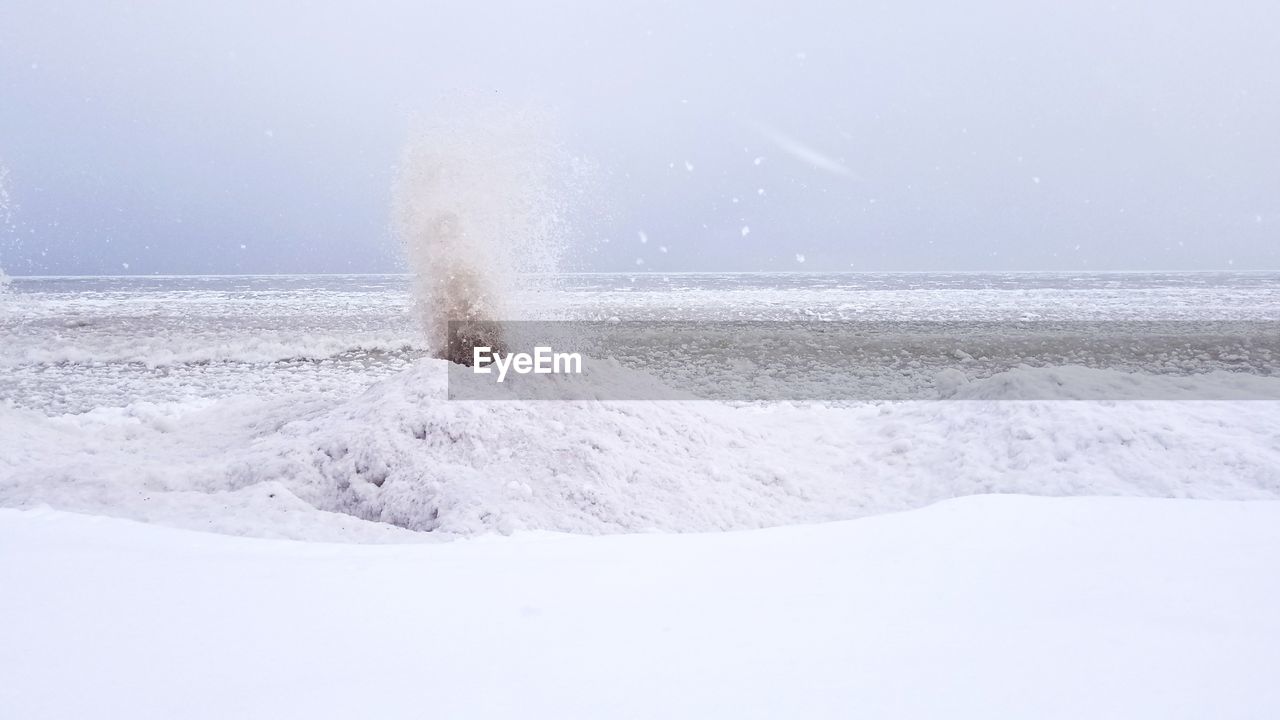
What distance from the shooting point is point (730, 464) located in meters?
5.28

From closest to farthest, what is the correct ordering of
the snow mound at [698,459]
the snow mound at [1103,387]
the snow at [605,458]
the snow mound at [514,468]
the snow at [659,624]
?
the snow at [659,624]
the snow at [605,458]
the snow mound at [514,468]
the snow mound at [698,459]
the snow mound at [1103,387]

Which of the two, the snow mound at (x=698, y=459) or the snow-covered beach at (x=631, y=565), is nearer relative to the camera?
the snow-covered beach at (x=631, y=565)

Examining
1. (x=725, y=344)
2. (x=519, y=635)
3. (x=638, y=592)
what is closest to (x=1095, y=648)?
(x=638, y=592)

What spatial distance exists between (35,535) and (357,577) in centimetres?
134

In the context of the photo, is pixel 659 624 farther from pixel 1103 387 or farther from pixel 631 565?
pixel 1103 387

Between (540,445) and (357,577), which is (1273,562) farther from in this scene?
(540,445)

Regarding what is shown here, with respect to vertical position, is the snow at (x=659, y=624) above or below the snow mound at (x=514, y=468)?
above

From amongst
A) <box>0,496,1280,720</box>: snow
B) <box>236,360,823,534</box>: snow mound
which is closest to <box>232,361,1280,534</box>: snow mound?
<box>236,360,823,534</box>: snow mound

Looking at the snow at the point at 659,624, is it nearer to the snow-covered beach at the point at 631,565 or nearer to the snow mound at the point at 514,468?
Answer: the snow-covered beach at the point at 631,565

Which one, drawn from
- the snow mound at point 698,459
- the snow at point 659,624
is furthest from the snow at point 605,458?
the snow at point 659,624

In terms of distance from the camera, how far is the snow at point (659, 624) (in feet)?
4.79

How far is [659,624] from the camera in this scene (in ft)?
6.06

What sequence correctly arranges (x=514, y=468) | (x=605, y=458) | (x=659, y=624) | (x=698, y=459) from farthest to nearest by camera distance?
(x=698, y=459)
(x=605, y=458)
(x=514, y=468)
(x=659, y=624)

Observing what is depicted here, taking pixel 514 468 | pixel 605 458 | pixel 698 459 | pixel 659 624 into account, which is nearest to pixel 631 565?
pixel 659 624
